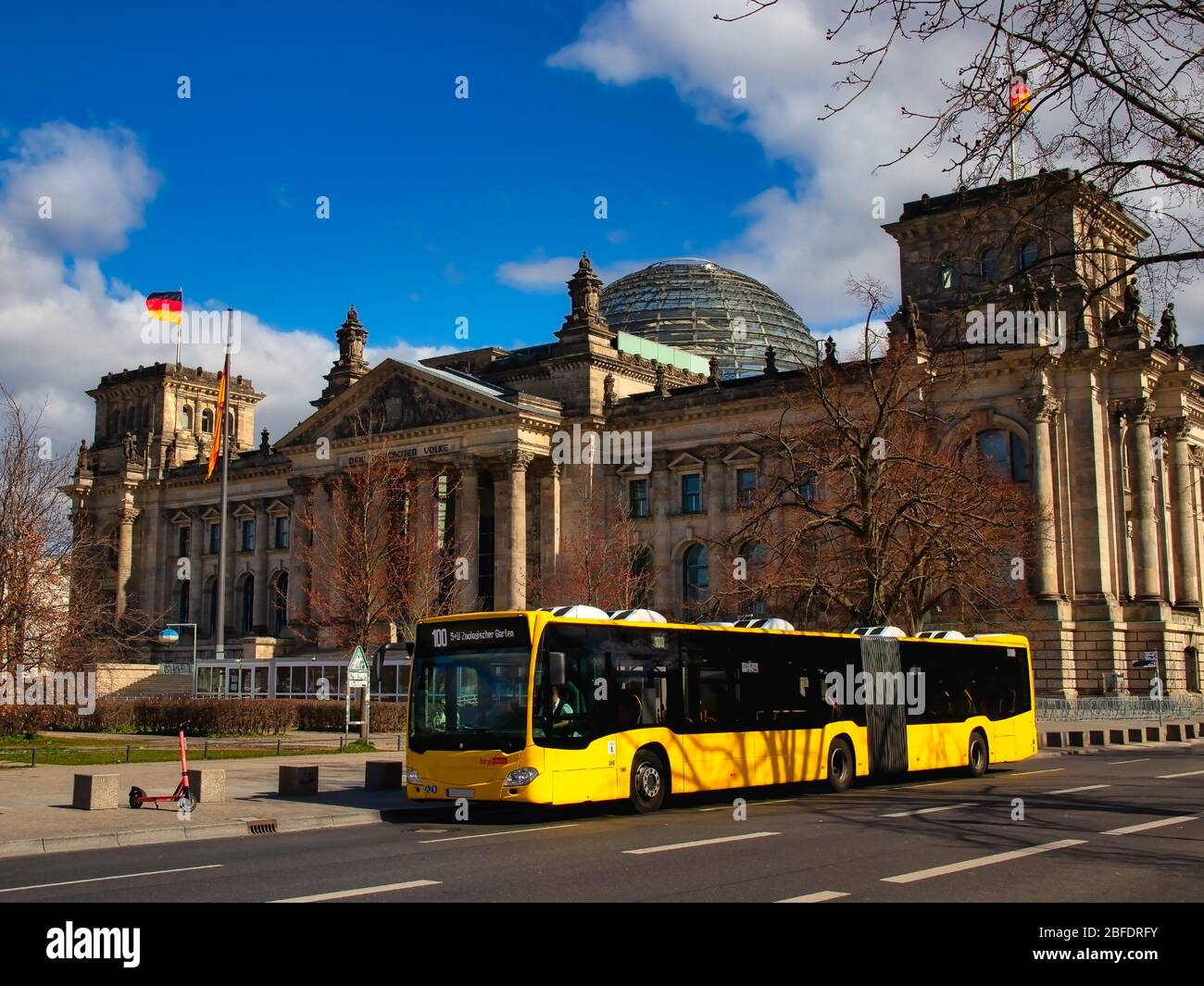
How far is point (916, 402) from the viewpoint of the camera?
184ft

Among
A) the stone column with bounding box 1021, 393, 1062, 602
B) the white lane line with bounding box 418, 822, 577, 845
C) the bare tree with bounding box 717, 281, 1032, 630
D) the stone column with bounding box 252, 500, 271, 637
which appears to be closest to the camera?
the white lane line with bounding box 418, 822, 577, 845

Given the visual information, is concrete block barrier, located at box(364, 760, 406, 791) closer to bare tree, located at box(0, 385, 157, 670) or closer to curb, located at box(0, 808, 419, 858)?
curb, located at box(0, 808, 419, 858)

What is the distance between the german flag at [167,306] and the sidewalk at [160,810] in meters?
41.7

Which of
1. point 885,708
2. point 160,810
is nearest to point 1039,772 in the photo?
point 885,708

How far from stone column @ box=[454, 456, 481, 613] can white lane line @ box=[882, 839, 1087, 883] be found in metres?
56.3

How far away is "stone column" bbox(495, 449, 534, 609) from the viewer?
68.4 meters

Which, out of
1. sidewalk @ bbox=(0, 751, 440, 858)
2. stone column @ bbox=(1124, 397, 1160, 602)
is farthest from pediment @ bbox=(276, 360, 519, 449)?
sidewalk @ bbox=(0, 751, 440, 858)

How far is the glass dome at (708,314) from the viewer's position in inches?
3553

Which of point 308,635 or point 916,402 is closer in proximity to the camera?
point 916,402

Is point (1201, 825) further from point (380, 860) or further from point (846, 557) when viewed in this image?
point (846, 557)

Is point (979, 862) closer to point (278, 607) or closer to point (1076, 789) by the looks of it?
point (1076, 789)

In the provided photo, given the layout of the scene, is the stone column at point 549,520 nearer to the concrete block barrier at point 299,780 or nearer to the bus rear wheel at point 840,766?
the bus rear wheel at point 840,766
